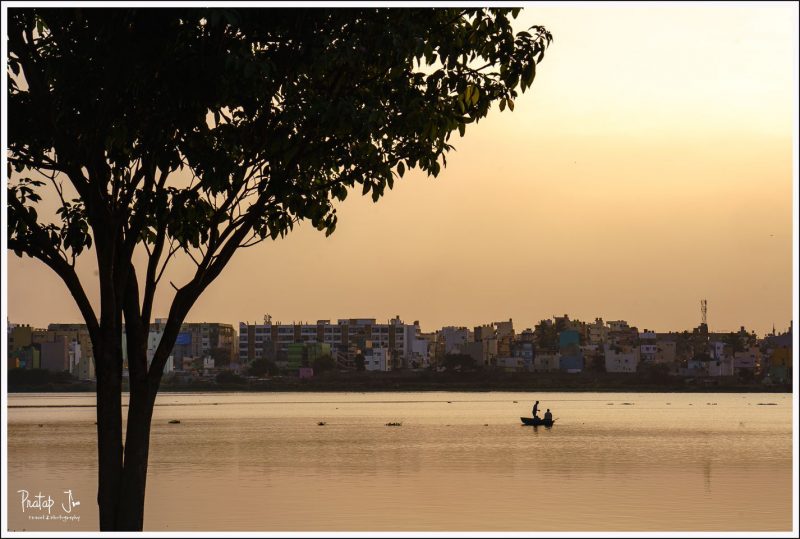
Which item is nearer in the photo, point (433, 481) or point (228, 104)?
point (228, 104)

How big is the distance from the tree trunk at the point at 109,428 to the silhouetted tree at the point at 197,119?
0.06 ft

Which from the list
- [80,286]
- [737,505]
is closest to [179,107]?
[80,286]

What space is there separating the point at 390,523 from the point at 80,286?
70.7ft

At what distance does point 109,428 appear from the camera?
13531 mm

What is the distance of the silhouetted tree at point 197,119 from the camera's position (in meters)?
12.1

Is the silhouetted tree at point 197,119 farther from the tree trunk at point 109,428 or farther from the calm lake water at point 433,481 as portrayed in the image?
the calm lake water at point 433,481

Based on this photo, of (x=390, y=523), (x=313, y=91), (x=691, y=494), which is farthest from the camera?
(x=691, y=494)

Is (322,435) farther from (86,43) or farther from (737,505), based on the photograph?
(86,43)

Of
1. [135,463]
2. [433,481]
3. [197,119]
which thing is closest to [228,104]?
[197,119]

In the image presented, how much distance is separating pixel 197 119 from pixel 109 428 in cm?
363

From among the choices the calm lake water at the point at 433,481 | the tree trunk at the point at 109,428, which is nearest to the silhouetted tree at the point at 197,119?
the tree trunk at the point at 109,428

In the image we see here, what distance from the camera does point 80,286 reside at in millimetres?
13492

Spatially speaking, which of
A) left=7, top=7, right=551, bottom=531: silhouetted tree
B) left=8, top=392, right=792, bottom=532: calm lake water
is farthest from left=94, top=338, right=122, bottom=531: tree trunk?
left=8, top=392, right=792, bottom=532: calm lake water

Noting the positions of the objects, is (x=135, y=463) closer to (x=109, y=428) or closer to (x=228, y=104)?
(x=109, y=428)
